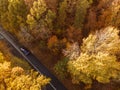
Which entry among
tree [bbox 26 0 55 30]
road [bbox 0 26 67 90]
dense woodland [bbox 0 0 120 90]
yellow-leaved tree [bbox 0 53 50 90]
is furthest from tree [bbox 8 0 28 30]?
yellow-leaved tree [bbox 0 53 50 90]

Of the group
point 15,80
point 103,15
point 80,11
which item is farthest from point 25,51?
point 103,15

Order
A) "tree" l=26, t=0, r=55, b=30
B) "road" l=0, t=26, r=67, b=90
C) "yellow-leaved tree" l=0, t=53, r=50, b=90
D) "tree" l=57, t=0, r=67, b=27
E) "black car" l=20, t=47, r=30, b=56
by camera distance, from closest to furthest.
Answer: "yellow-leaved tree" l=0, t=53, r=50, b=90 → "tree" l=26, t=0, r=55, b=30 → "tree" l=57, t=0, r=67, b=27 → "road" l=0, t=26, r=67, b=90 → "black car" l=20, t=47, r=30, b=56

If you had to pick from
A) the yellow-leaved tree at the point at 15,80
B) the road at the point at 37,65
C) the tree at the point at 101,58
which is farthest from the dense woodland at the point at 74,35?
the yellow-leaved tree at the point at 15,80

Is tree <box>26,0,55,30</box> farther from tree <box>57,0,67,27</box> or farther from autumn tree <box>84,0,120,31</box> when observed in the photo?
autumn tree <box>84,0,120,31</box>

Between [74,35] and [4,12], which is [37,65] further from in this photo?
[4,12]

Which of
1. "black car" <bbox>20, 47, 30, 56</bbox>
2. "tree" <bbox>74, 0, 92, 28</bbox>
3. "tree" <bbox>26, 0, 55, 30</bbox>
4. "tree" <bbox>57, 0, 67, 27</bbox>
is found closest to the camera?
"tree" <bbox>26, 0, 55, 30</bbox>

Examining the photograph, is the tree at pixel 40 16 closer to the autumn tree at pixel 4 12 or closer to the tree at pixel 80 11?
the tree at pixel 80 11

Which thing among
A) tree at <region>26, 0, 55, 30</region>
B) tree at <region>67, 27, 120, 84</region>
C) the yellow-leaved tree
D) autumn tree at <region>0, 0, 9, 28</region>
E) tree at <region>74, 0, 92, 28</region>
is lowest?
tree at <region>67, 27, 120, 84</region>

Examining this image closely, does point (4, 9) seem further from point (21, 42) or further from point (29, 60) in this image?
point (29, 60)
